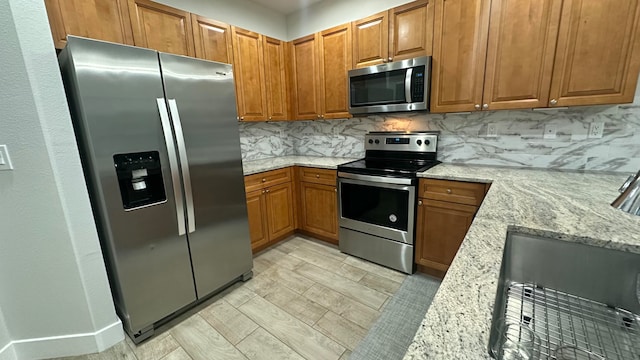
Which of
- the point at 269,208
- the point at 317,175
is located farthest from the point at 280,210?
the point at 317,175

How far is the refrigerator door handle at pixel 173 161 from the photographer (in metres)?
1.63

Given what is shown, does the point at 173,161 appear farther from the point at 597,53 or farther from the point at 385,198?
the point at 597,53

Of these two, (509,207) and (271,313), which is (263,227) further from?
(509,207)

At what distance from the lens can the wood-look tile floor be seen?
5.28ft

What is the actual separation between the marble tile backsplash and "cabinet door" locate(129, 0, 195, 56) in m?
1.02

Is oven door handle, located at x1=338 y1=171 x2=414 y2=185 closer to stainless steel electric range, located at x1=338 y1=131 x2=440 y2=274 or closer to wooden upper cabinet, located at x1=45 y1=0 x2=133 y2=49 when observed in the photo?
stainless steel electric range, located at x1=338 y1=131 x2=440 y2=274

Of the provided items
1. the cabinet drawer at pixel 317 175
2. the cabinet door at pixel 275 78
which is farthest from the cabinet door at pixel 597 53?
the cabinet door at pixel 275 78

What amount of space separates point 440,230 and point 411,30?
1.71 m

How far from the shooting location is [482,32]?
194 cm

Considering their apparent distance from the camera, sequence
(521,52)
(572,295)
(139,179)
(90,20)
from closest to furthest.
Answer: (572,295)
(139,179)
(90,20)
(521,52)

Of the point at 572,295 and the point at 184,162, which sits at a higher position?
the point at 184,162

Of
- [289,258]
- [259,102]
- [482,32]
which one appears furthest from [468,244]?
[259,102]

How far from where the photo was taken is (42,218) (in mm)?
1469

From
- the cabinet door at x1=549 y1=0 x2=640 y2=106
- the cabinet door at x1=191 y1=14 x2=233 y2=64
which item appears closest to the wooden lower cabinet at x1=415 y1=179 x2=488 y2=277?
the cabinet door at x1=549 y1=0 x2=640 y2=106
